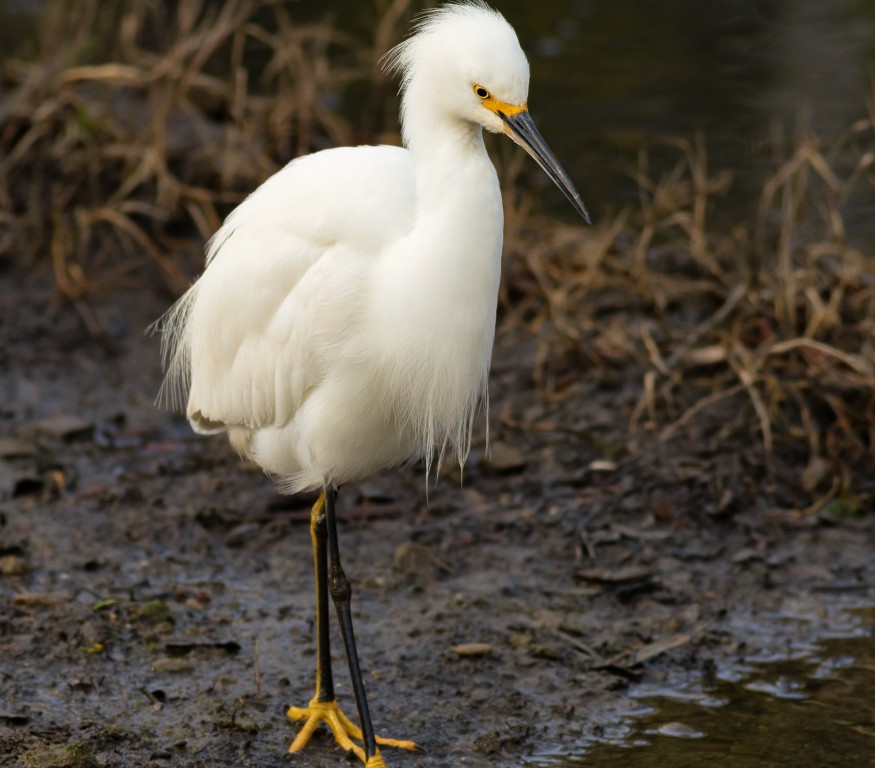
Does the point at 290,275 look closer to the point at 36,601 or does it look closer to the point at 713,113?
the point at 36,601

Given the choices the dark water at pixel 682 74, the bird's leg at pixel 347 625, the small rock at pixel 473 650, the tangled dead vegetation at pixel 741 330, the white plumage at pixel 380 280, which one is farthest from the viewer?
the dark water at pixel 682 74

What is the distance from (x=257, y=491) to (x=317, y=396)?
1648mm

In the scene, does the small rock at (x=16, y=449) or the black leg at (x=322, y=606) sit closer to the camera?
the black leg at (x=322, y=606)

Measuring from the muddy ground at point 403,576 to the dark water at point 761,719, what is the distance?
0.27 ft

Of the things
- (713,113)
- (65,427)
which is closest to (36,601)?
(65,427)

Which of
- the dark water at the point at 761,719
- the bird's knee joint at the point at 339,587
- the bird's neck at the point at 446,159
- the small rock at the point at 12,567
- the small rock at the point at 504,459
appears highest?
the bird's neck at the point at 446,159

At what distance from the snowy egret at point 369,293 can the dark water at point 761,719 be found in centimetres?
71

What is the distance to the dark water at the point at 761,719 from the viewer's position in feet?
13.1

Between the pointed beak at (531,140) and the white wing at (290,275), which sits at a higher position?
the pointed beak at (531,140)

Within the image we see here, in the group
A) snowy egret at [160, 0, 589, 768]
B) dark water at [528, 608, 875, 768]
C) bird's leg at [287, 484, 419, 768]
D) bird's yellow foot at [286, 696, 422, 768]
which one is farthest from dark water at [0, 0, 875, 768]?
snowy egret at [160, 0, 589, 768]

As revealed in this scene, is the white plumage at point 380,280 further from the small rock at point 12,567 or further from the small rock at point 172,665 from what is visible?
the small rock at point 12,567

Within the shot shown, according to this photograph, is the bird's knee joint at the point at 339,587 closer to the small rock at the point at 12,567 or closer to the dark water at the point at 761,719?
the dark water at the point at 761,719

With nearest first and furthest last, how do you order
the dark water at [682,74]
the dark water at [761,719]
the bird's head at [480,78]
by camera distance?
1. the bird's head at [480,78]
2. the dark water at [761,719]
3. the dark water at [682,74]

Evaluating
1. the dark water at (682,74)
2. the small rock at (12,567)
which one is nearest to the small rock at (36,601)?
the small rock at (12,567)
